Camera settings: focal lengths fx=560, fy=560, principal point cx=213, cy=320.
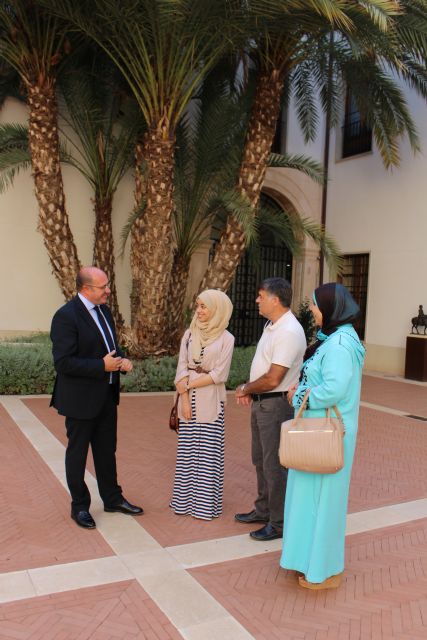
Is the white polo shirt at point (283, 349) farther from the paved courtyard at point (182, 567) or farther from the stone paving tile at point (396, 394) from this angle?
the stone paving tile at point (396, 394)

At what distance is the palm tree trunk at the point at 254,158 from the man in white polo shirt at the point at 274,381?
6.33 meters

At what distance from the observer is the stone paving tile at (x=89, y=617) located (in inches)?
107

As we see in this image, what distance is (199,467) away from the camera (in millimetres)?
4164

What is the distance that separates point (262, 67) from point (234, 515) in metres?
8.13

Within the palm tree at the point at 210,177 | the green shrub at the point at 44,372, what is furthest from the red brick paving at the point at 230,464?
the palm tree at the point at 210,177

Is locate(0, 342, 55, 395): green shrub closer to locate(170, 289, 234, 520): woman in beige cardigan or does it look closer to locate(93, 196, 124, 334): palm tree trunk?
locate(93, 196, 124, 334): palm tree trunk

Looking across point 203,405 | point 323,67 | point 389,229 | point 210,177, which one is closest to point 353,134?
point 389,229

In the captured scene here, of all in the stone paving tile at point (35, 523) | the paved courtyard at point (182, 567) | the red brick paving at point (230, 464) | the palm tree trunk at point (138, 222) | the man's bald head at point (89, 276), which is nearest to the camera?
the paved courtyard at point (182, 567)

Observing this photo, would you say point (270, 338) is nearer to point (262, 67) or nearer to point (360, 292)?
point (262, 67)

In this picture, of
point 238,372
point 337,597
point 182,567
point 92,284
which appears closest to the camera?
point 337,597

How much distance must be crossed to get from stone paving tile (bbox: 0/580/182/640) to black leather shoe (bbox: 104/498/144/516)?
1.07 m

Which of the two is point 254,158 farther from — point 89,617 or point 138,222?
point 89,617

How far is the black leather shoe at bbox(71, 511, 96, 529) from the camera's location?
390 cm

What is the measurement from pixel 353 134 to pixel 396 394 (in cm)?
773
